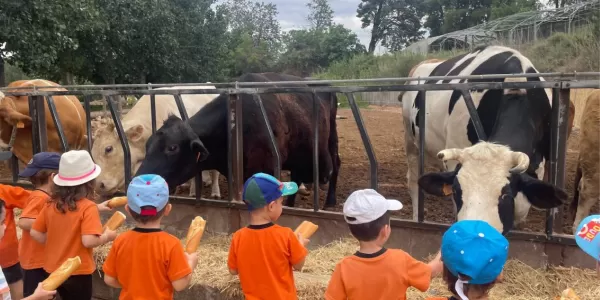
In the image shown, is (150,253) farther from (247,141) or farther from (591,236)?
(247,141)

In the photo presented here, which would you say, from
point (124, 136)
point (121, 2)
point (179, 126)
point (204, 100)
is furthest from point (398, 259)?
point (121, 2)

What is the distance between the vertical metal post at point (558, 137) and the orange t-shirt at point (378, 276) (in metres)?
1.86

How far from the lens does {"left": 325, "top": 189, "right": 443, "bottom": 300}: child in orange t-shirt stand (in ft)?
8.06

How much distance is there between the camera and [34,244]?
141 inches

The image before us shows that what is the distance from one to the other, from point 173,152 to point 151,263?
2688 millimetres

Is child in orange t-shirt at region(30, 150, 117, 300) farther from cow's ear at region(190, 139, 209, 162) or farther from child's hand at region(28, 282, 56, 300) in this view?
cow's ear at region(190, 139, 209, 162)

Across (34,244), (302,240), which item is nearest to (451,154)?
(302,240)

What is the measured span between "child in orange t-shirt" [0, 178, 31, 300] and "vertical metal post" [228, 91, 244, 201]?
1994 millimetres

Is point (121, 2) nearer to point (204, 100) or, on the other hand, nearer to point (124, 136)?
point (204, 100)

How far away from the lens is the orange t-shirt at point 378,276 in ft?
8.05

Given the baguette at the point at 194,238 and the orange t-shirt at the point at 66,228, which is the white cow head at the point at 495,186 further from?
the orange t-shirt at the point at 66,228

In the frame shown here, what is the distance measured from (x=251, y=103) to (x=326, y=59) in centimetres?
5140

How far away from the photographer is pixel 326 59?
185 ft

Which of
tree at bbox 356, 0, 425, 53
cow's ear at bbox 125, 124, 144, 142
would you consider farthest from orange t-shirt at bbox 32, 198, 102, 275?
tree at bbox 356, 0, 425, 53
